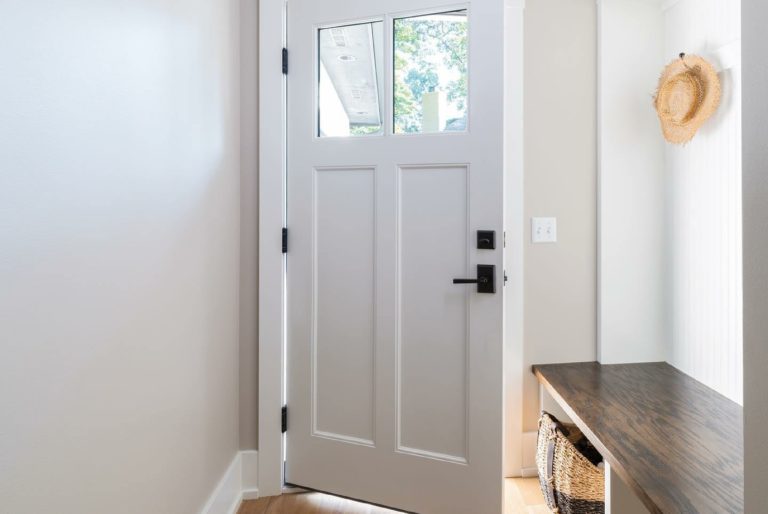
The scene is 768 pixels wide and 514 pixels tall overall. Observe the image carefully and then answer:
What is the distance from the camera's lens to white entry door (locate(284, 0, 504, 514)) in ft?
5.05

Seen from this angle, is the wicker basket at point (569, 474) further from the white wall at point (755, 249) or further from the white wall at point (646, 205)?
the white wall at point (755, 249)

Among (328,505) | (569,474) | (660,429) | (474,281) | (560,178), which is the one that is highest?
(560,178)

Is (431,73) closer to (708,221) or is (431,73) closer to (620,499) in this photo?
(708,221)

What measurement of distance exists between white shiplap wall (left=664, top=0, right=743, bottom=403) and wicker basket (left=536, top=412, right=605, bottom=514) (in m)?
0.59

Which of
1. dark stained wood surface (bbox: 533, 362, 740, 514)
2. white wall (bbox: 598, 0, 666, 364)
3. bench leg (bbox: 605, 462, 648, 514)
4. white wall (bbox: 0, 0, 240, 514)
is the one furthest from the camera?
white wall (bbox: 598, 0, 666, 364)

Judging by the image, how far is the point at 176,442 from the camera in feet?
4.03

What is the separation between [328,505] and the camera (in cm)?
168

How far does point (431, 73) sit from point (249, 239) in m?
1.00

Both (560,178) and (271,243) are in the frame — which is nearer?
(271,243)

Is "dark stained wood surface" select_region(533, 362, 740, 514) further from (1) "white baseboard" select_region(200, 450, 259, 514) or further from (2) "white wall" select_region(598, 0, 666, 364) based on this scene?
(1) "white baseboard" select_region(200, 450, 259, 514)

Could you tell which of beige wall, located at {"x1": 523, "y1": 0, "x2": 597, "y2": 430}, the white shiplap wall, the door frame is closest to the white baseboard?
the door frame

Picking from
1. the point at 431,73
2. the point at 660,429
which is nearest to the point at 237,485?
the point at 660,429

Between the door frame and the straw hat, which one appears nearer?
the straw hat

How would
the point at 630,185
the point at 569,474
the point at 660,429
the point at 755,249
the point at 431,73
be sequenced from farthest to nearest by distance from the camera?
the point at 630,185, the point at 431,73, the point at 569,474, the point at 660,429, the point at 755,249
